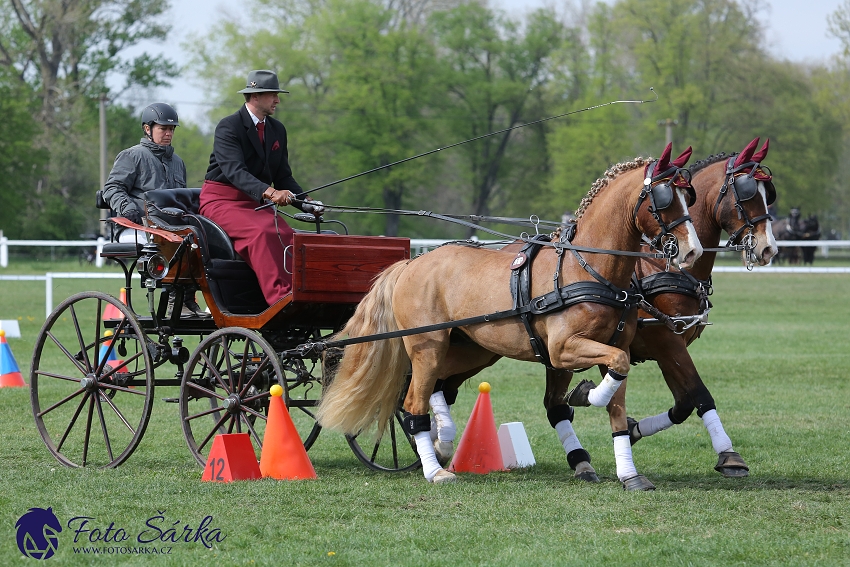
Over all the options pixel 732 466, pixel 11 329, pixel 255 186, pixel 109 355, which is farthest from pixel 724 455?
pixel 11 329

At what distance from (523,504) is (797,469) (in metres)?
2.17

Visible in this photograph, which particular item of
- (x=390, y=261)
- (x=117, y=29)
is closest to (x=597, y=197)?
(x=390, y=261)

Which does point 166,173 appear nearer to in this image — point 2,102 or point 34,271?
point 34,271

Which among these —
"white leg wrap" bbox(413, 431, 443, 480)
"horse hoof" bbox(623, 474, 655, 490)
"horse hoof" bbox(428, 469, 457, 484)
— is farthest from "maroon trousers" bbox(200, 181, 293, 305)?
"horse hoof" bbox(623, 474, 655, 490)

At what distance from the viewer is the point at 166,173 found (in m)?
7.92

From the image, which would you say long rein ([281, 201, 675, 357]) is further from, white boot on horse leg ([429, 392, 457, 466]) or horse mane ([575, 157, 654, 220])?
white boot on horse leg ([429, 392, 457, 466])

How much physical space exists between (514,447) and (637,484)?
1289 mm

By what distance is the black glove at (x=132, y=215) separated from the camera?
7.32 meters

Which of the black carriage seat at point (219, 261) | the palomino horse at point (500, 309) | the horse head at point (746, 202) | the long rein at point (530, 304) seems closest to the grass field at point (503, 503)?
the palomino horse at point (500, 309)

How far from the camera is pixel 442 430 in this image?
661 centimetres

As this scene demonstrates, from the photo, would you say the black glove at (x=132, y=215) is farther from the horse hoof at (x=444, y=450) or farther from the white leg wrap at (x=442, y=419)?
the horse hoof at (x=444, y=450)

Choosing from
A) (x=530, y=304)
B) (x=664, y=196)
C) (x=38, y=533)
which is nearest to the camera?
(x=38, y=533)

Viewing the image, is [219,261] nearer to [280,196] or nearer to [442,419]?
[280,196]

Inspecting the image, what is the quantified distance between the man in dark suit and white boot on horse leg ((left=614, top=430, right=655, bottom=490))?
2200mm
